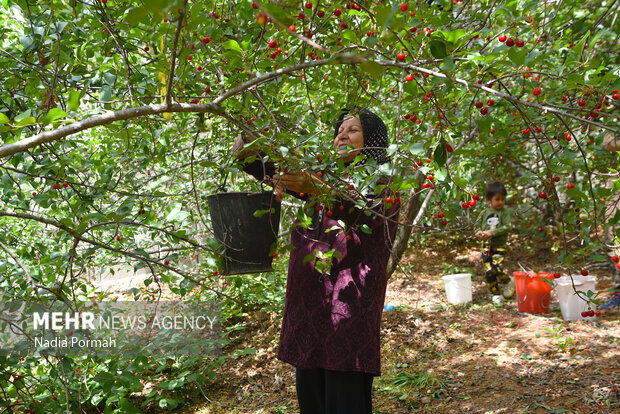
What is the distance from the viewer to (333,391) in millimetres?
1781

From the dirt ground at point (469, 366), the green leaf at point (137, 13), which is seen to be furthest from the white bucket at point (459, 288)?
the green leaf at point (137, 13)

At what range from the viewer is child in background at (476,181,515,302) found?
4785 millimetres

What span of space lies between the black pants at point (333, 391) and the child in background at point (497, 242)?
3.30 meters

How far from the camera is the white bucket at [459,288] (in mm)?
4602

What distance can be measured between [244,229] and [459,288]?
3.39 m

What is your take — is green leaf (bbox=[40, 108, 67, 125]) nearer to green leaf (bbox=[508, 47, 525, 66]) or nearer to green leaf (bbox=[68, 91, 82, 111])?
green leaf (bbox=[68, 91, 82, 111])

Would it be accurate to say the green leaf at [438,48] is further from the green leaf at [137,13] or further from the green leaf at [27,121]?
the green leaf at [27,121]

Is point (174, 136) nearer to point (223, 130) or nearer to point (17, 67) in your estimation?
point (223, 130)

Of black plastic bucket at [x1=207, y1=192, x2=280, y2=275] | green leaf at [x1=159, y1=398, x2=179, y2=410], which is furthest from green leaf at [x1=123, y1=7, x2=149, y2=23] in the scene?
green leaf at [x1=159, y1=398, x2=179, y2=410]

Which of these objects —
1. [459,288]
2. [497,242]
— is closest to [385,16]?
[459,288]

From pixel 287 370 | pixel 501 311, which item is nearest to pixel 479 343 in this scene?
pixel 501 311

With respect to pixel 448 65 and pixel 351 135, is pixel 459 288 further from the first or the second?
pixel 448 65

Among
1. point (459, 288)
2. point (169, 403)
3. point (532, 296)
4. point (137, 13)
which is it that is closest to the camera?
point (137, 13)

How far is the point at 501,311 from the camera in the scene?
4.38 m
